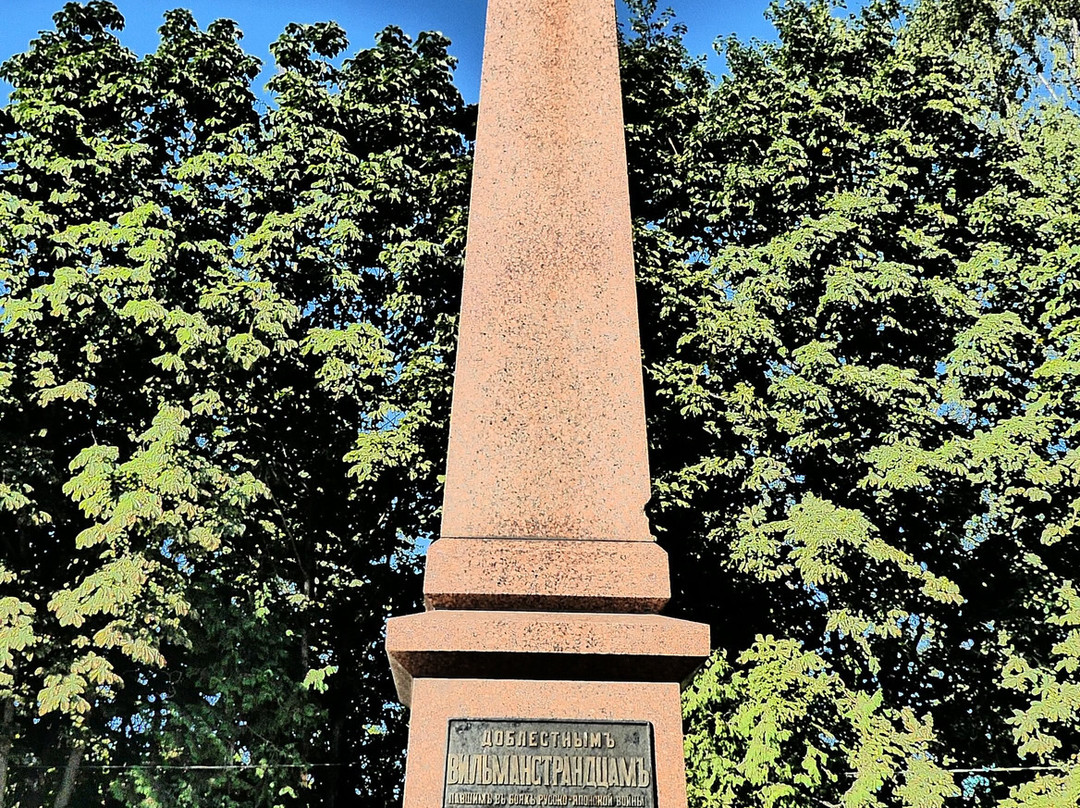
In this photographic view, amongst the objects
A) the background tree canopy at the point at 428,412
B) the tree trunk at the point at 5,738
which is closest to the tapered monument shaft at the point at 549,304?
the background tree canopy at the point at 428,412

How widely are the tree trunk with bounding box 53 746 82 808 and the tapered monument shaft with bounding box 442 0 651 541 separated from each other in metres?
8.54

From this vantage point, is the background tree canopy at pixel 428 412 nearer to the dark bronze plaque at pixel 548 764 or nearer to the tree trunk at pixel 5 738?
the tree trunk at pixel 5 738

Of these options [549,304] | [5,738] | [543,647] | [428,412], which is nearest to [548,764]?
[543,647]

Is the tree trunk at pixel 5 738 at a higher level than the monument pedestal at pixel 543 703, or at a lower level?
higher

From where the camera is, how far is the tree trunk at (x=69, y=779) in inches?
388

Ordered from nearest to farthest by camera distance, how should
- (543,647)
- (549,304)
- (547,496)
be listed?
(543,647), (547,496), (549,304)

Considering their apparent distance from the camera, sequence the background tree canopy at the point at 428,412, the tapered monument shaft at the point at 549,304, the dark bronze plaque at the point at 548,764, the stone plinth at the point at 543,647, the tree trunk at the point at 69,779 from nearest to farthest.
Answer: the dark bronze plaque at the point at 548,764 → the stone plinth at the point at 543,647 → the tapered monument shaft at the point at 549,304 → the background tree canopy at the point at 428,412 → the tree trunk at the point at 69,779

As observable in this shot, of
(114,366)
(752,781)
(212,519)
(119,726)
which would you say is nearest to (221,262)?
(114,366)

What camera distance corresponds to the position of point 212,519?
29.6 feet

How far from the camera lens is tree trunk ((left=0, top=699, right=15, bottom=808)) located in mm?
9344

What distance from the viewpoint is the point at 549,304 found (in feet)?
11.8

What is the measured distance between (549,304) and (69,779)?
8936 mm

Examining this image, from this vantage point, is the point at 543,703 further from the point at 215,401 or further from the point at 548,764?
the point at 215,401

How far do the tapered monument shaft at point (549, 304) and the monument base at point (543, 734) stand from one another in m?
0.51
